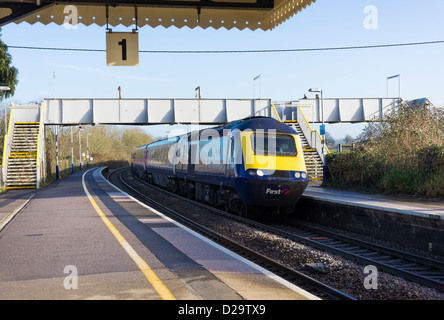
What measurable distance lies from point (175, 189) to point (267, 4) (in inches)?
692

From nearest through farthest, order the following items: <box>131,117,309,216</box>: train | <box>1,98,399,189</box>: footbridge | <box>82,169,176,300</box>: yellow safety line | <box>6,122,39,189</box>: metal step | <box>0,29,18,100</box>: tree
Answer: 1. <box>82,169,176,300</box>: yellow safety line
2. <box>131,117,309,216</box>: train
3. <box>6,122,39,189</box>: metal step
4. <box>1,98,399,189</box>: footbridge
5. <box>0,29,18,100</box>: tree

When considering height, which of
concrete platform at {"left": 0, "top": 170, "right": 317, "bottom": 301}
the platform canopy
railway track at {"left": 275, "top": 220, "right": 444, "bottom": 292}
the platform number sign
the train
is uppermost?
the platform canopy

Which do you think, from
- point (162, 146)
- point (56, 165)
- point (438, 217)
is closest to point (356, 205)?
point (438, 217)

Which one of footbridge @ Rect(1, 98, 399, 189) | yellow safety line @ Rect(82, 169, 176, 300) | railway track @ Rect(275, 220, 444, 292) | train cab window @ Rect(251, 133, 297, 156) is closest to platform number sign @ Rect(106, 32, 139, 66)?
yellow safety line @ Rect(82, 169, 176, 300)

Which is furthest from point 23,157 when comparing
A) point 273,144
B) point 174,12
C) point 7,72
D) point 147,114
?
point 174,12

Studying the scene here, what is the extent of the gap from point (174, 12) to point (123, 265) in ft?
14.9

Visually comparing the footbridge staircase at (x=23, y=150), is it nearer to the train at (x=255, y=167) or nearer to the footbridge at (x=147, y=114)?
the footbridge at (x=147, y=114)

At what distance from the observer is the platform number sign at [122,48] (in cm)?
868

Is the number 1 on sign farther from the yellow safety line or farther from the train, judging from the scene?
the train

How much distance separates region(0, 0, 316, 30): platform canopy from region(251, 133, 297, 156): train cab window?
563 centimetres

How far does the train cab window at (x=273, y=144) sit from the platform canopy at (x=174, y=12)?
563cm

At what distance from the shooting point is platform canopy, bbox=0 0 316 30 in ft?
26.2

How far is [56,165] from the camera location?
39.2 m

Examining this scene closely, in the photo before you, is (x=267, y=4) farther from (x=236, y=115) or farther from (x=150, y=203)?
(x=236, y=115)
